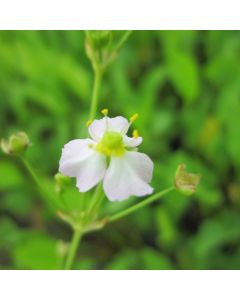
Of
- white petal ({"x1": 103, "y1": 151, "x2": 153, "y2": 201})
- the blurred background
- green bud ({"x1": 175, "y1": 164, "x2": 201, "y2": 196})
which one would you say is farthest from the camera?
the blurred background

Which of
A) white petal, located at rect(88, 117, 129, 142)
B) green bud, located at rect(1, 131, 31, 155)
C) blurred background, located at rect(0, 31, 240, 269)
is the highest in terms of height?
white petal, located at rect(88, 117, 129, 142)

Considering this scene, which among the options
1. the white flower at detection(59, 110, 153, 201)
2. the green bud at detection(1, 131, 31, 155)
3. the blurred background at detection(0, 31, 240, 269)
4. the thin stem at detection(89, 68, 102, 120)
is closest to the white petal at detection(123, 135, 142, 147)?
the white flower at detection(59, 110, 153, 201)

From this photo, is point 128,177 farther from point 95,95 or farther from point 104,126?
point 95,95

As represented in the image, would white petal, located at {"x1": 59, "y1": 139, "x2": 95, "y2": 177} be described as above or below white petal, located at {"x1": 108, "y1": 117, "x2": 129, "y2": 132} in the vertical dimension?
below

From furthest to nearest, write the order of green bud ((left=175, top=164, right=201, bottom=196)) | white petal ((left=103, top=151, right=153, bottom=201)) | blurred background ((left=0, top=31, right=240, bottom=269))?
1. blurred background ((left=0, top=31, right=240, bottom=269))
2. green bud ((left=175, top=164, right=201, bottom=196))
3. white petal ((left=103, top=151, right=153, bottom=201))

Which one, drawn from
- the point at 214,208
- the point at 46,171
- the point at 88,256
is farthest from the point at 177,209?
the point at 46,171

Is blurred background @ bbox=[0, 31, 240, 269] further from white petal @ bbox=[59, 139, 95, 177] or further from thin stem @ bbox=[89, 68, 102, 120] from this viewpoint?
white petal @ bbox=[59, 139, 95, 177]

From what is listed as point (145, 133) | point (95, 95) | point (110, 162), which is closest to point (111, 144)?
point (110, 162)

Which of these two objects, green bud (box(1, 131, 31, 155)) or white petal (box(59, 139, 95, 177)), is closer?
white petal (box(59, 139, 95, 177))

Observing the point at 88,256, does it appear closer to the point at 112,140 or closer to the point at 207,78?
the point at 207,78

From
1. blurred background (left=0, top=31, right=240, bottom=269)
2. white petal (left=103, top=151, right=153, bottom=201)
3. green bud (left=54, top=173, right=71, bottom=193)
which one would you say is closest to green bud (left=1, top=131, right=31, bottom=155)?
green bud (left=54, top=173, right=71, bottom=193)
